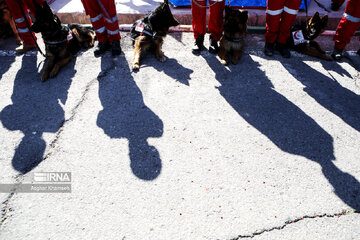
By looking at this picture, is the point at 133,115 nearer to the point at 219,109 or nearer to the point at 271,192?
the point at 219,109

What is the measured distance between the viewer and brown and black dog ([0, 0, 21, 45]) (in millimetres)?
4473

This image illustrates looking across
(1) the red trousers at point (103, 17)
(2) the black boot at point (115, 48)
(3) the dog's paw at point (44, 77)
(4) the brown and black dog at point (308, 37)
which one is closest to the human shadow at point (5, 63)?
(3) the dog's paw at point (44, 77)

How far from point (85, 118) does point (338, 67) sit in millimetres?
4495

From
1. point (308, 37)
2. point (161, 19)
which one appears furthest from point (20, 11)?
point (308, 37)

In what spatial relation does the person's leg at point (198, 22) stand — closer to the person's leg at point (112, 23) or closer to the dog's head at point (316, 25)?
the person's leg at point (112, 23)

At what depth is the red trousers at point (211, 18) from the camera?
416 centimetres

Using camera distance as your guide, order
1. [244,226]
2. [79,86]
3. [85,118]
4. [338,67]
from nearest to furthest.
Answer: [244,226]
[85,118]
[79,86]
[338,67]

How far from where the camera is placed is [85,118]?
329cm

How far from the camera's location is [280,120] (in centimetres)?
330

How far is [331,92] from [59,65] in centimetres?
465

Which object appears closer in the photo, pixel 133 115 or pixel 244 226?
pixel 244 226

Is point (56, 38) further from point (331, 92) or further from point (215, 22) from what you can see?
point (331, 92)

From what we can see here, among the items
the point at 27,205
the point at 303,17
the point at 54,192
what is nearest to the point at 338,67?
the point at 303,17

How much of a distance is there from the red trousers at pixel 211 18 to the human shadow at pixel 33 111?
8.05 ft
